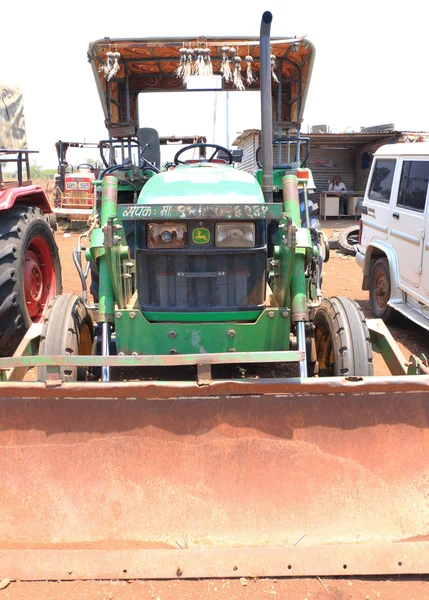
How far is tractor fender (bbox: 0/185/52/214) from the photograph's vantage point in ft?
14.8

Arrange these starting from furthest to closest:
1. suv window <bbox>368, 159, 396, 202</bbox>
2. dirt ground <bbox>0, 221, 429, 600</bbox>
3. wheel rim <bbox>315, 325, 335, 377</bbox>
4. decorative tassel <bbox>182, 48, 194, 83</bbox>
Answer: suv window <bbox>368, 159, 396, 202</bbox>
decorative tassel <bbox>182, 48, 194, 83</bbox>
wheel rim <bbox>315, 325, 335, 377</bbox>
dirt ground <bbox>0, 221, 429, 600</bbox>

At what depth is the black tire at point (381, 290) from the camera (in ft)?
20.9

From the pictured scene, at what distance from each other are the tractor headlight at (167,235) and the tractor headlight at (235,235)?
0.68 ft

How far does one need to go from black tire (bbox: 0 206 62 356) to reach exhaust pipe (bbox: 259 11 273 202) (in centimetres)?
205

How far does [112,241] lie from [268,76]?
1.41 metres

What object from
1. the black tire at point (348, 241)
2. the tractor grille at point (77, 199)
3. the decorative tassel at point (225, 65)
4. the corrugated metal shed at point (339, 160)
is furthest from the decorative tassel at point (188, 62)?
the corrugated metal shed at point (339, 160)

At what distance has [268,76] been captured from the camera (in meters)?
3.30

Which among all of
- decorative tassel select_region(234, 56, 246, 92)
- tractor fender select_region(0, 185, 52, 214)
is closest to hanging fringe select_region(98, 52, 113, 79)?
decorative tassel select_region(234, 56, 246, 92)

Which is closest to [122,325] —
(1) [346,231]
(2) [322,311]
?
(2) [322,311]

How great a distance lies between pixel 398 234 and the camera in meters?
5.96

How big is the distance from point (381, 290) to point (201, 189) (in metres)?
3.79

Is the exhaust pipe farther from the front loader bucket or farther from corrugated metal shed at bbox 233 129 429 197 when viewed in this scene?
corrugated metal shed at bbox 233 129 429 197

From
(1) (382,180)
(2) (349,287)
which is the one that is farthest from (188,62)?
(2) (349,287)

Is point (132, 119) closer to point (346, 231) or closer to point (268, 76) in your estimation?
point (268, 76)
